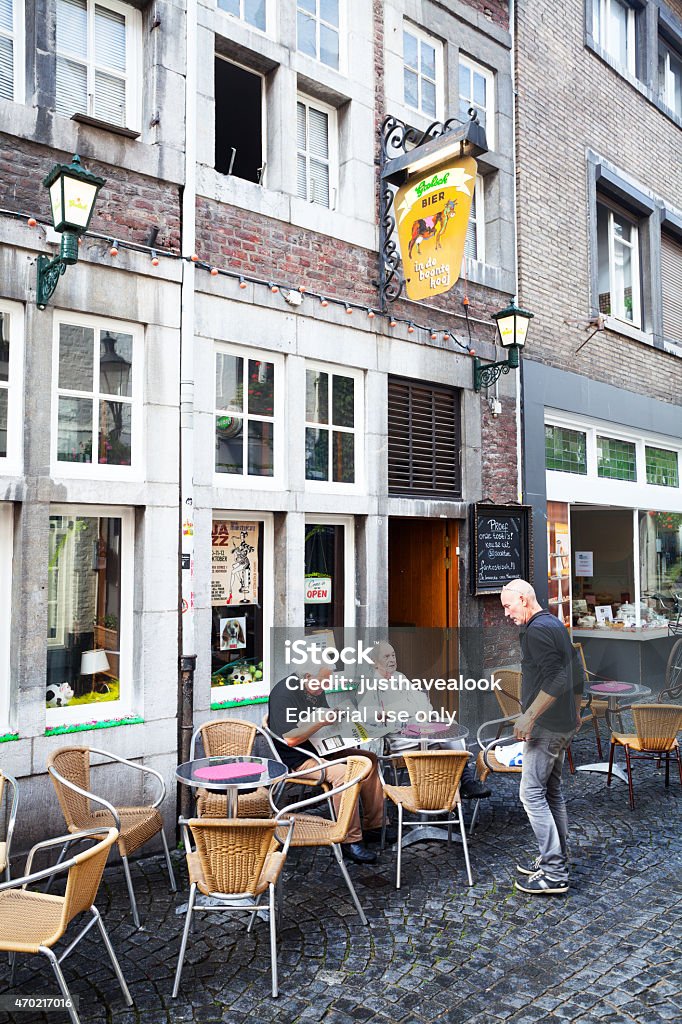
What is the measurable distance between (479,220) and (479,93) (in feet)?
4.83

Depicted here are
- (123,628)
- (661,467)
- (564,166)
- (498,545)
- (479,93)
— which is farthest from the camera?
(661,467)

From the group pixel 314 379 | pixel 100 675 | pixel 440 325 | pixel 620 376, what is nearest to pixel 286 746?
pixel 100 675

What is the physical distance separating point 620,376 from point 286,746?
8146 millimetres

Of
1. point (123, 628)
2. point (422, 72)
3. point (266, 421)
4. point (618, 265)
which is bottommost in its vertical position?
point (123, 628)

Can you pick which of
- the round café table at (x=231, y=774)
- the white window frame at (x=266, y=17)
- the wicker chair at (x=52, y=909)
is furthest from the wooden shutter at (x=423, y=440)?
the wicker chair at (x=52, y=909)

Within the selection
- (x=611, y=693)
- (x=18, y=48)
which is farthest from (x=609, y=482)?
(x=18, y=48)

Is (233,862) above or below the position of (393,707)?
below

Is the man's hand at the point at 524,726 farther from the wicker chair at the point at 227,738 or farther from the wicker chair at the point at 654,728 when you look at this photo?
the wicker chair at the point at 654,728

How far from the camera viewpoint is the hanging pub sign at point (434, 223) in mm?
6797

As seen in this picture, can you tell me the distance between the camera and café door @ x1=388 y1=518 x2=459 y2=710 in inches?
345

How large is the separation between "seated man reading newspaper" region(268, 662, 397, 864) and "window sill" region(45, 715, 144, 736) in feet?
3.33

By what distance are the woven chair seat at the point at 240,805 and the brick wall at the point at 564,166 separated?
6.35m

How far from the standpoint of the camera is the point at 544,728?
5.11 m

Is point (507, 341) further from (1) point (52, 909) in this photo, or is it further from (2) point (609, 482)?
(1) point (52, 909)
